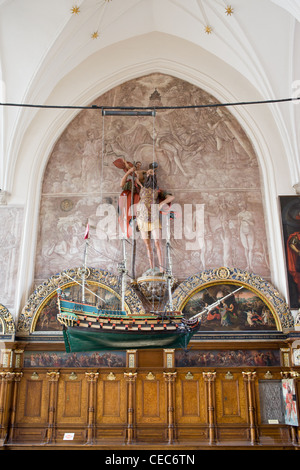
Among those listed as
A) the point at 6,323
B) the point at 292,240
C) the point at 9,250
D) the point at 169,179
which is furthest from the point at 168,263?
the point at 6,323

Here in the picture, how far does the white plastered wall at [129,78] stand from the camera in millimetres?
15383

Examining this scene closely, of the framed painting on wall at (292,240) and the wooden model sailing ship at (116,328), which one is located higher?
the framed painting on wall at (292,240)

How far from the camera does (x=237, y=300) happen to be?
47.7ft

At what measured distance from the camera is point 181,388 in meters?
13.6

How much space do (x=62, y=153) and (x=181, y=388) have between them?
29.2ft

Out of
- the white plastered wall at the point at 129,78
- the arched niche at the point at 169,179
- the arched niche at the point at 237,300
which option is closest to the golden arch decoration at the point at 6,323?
the white plastered wall at the point at 129,78

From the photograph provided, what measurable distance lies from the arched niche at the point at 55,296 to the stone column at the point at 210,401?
2703 millimetres

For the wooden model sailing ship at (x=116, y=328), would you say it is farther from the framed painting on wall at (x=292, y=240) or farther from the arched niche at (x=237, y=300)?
the framed painting on wall at (x=292, y=240)

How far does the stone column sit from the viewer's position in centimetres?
1305

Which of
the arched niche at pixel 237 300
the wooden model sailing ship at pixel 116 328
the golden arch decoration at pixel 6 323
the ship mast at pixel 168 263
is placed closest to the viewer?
the wooden model sailing ship at pixel 116 328

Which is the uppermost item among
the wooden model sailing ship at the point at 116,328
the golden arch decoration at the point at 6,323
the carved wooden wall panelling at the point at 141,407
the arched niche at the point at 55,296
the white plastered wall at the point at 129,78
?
the white plastered wall at the point at 129,78

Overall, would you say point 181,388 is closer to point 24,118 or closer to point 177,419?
point 177,419

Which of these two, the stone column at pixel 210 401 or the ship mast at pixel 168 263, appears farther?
the ship mast at pixel 168 263

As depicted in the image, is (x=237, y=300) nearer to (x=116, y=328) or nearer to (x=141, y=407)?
(x=141, y=407)
